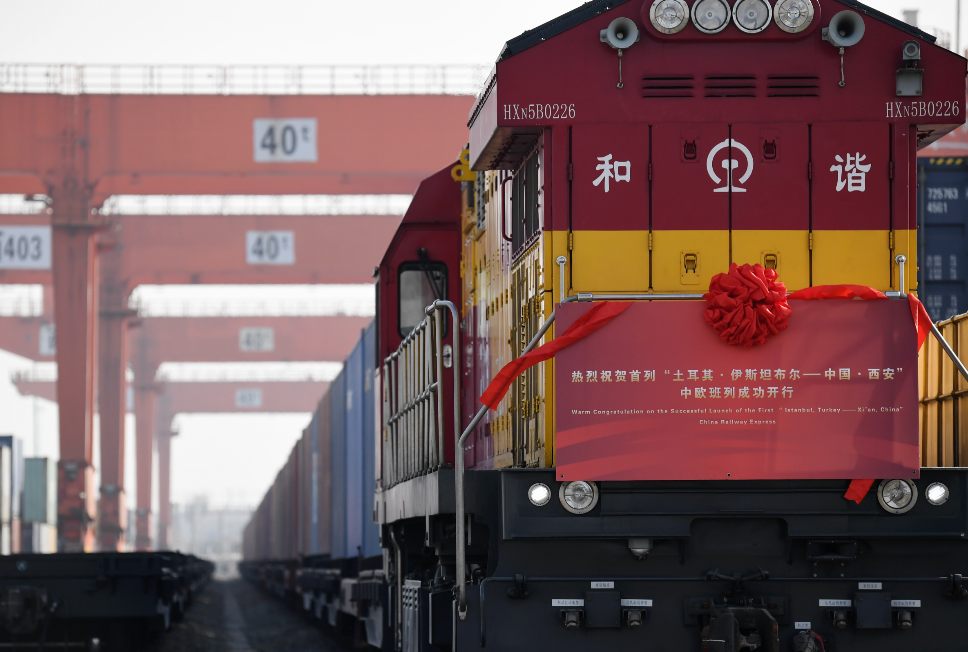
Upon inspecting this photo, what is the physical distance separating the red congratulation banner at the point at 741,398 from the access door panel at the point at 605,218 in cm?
43

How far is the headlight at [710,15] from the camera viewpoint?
5.65 m

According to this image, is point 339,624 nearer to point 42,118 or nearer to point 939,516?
point 939,516

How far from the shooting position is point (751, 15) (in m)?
5.65

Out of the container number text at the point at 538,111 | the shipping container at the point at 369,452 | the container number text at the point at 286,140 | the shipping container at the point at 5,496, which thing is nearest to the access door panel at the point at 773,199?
the container number text at the point at 538,111

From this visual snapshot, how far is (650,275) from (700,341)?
0.52m

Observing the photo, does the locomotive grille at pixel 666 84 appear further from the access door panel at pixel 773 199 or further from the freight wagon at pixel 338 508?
the freight wagon at pixel 338 508

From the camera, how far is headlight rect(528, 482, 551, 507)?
17.2ft

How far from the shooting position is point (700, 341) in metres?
5.29

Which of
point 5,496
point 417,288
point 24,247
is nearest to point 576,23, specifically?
point 417,288

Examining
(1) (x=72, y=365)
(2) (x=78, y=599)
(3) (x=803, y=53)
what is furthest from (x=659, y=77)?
(1) (x=72, y=365)

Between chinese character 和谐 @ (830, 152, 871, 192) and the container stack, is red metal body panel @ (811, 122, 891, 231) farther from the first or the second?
the container stack

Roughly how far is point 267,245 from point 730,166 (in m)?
23.1

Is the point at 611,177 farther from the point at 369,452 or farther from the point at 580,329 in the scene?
the point at 369,452

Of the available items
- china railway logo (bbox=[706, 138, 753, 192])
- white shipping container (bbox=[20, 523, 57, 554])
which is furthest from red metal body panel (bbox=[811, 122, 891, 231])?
white shipping container (bbox=[20, 523, 57, 554])
